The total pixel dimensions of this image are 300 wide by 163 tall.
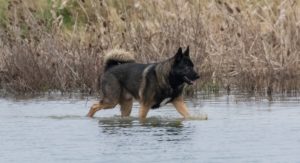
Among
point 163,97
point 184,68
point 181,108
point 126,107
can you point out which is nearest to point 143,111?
point 163,97

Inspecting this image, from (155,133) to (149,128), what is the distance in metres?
0.54

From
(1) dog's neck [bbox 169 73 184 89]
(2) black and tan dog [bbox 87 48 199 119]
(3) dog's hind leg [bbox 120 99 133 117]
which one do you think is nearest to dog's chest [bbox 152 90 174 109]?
(2) black and tan dog [bbox 87 48 199 119]

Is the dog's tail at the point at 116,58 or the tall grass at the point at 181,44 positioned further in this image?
the tall grass at the point at 181,44

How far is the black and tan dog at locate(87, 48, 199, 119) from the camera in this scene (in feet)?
46.1

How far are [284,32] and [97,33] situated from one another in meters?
3.33

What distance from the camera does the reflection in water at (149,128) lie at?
12.3 m

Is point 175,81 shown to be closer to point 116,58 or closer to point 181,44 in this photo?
point 116,58

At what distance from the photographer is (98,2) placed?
19.5 m

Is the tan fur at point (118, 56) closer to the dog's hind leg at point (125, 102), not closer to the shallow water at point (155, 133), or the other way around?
the dog's hind leg at point (125, 102)

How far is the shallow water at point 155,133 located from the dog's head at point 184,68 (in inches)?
21.0

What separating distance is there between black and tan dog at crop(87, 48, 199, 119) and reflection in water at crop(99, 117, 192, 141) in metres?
0.22

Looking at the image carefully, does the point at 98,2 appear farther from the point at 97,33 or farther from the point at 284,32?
the point at 284,32

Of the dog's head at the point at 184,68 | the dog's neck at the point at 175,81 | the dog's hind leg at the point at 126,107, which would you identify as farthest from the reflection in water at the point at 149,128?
the dog's head at the point at 184,68

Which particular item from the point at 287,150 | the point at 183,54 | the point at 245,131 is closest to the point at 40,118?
the point at 183,54
